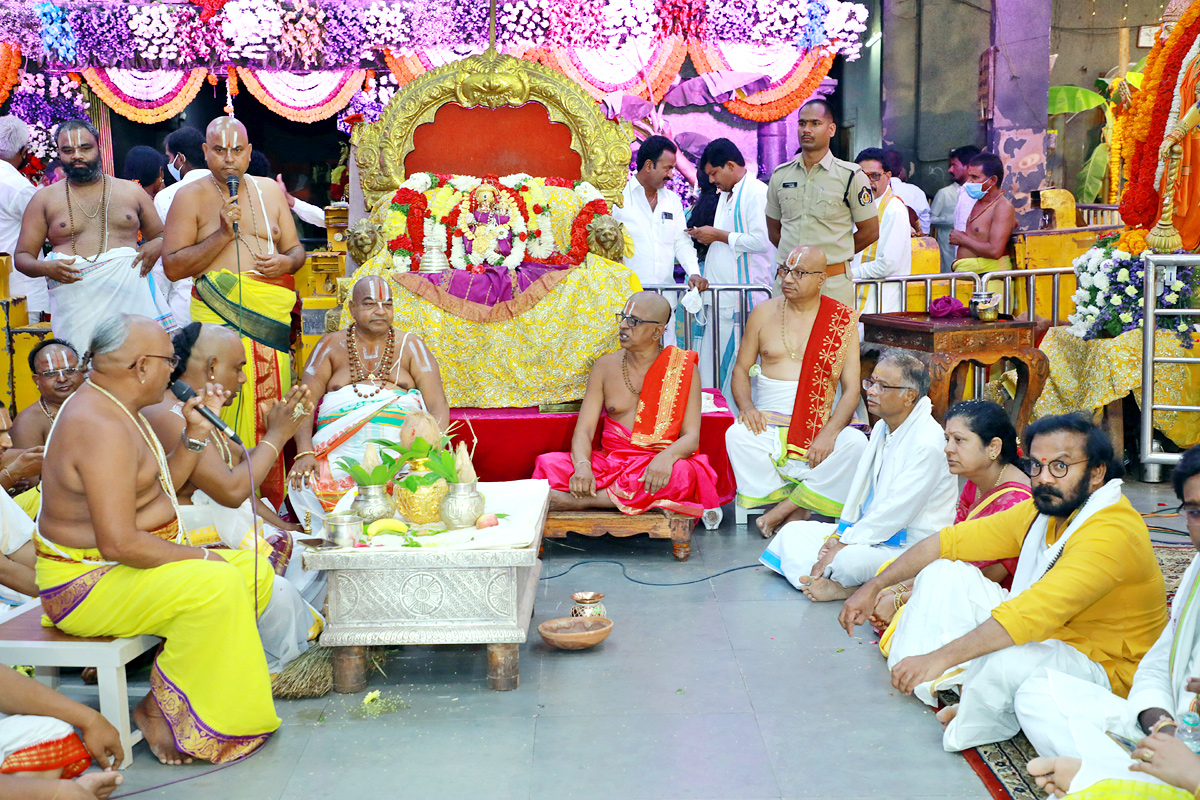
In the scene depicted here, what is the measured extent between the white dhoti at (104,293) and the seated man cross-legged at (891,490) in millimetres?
3824

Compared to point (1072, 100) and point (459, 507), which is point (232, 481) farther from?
point (1072, 100)

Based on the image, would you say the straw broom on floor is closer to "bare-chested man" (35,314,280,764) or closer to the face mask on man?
"bare-chested man" (35,314,280,764)

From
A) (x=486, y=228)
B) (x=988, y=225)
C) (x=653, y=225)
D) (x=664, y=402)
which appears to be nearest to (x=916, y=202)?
(x=988, y=225)

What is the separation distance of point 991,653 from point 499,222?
4.62 m

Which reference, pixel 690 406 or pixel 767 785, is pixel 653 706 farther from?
pixel 690 406

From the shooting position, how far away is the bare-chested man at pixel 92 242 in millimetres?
5961

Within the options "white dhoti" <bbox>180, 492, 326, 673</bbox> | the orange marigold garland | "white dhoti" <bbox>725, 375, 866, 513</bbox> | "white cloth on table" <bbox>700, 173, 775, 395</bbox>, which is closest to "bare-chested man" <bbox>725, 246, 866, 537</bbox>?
"white dhoti" <bbox>725, 375, 866, 513</bbox>

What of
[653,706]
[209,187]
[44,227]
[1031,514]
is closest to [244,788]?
[653,706]

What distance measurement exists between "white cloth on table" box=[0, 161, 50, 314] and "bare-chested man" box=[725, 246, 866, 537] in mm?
5263

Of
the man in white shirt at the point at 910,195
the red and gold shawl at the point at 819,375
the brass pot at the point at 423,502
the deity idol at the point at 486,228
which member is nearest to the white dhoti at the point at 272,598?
the brass pot at the point at 423,502

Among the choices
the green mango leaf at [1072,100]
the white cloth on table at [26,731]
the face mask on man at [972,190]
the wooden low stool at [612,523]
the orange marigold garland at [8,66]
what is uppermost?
the orange marigold garland at [8,66]

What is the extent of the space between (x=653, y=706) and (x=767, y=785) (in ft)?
2.15

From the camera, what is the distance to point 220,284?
5574 mm

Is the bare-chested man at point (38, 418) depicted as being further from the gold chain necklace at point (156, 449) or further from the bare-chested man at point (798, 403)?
the bare-chested man at point (798, 403)
